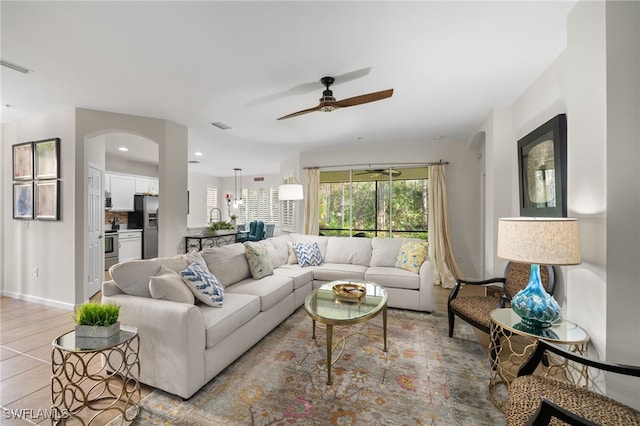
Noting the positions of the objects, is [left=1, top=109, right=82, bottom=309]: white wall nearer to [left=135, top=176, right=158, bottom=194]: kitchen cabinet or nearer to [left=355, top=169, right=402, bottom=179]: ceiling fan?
[left=135, top=176, right=158, bottom=194]: kitchen cabinet

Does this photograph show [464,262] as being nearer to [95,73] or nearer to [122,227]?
[95,73]

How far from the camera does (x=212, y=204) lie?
32.9 ft

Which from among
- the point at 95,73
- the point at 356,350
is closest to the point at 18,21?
the point at 95,73

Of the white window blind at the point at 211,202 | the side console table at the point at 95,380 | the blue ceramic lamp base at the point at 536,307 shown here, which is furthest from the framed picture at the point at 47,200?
the white window blind at the point at 211,202

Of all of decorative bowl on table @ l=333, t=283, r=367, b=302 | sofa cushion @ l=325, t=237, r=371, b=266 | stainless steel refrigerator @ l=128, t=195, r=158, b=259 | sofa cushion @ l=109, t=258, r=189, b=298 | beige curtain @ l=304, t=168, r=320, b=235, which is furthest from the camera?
stainless steel refrigerator @ l=128, t=195, r=158, b=259

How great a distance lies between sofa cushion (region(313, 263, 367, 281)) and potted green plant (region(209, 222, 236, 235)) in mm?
Result: 2130

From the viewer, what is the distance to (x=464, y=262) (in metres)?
5.08

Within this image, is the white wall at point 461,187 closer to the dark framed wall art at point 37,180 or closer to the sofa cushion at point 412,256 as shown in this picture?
the sofa cushion at point 412,256

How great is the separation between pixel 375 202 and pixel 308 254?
236 cm

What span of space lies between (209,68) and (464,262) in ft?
16.7

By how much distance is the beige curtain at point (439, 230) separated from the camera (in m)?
4.96

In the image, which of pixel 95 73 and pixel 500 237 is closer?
pixel 500 237

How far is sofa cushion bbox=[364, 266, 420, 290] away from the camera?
11.3 feet

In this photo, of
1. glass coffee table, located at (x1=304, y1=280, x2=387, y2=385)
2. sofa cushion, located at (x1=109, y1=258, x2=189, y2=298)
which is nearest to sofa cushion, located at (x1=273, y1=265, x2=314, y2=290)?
glass coffee table, located at (x1=304, y1=280, x2=387, y2=385)
